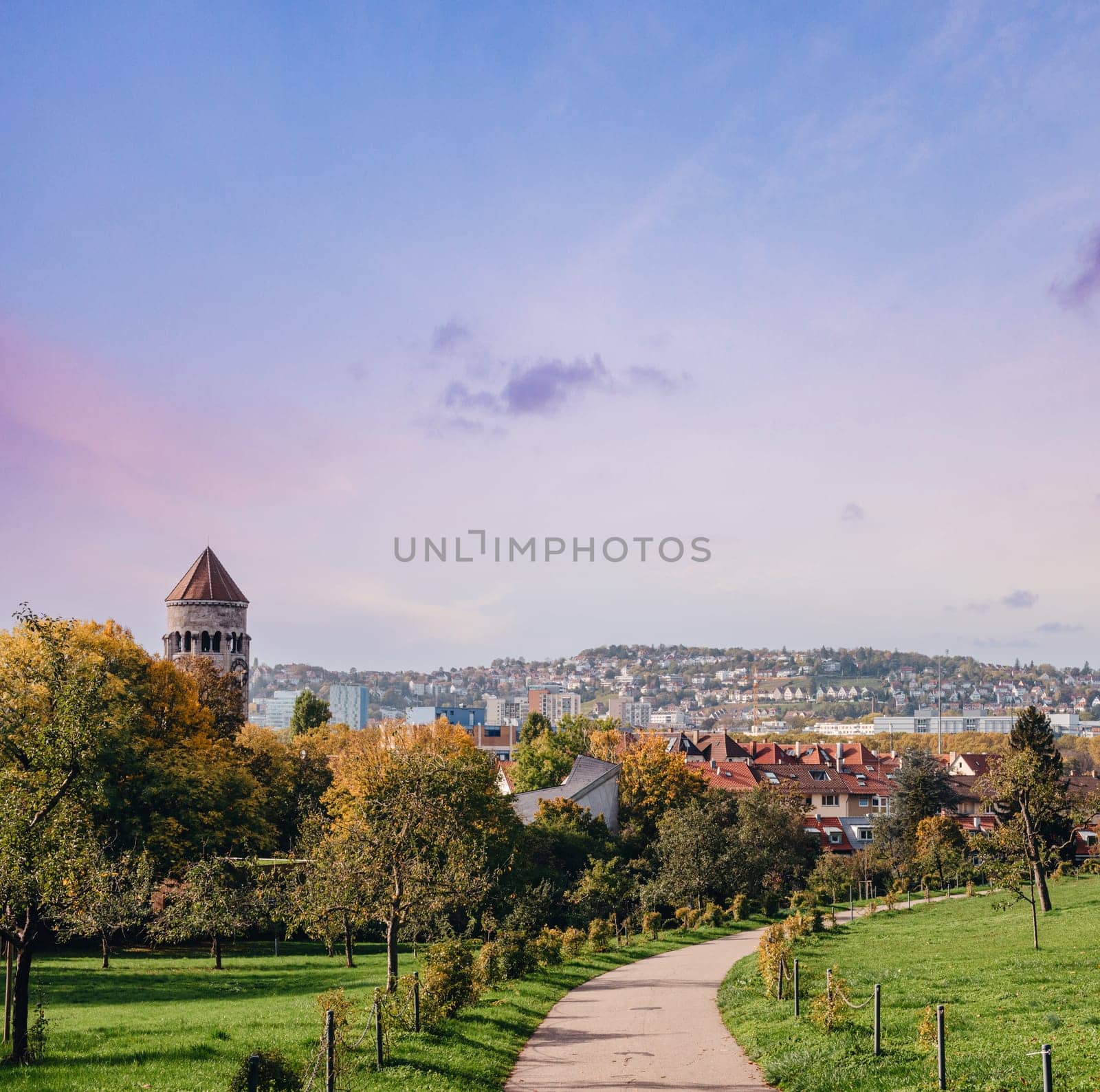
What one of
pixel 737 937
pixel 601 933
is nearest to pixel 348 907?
pixel 601 933

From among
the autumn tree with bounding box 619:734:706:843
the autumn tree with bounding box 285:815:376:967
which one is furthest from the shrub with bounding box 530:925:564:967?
the autumn tree with bounding box 619:734:706:843

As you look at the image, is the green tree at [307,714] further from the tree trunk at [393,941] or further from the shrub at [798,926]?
the tree trunk at [393,941]

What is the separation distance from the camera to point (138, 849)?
134 ft

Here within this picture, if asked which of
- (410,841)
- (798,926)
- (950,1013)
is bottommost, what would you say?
(798,926)

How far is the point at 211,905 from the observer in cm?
3406

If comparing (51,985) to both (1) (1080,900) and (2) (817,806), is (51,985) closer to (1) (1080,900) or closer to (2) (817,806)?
(1) (1080,900)

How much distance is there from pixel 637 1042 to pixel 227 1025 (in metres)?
8.00

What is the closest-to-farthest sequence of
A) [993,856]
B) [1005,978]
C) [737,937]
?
[1005,978] → [993,856] → [737,937]

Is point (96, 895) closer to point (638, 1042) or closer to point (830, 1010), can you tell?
point (638, 1042)

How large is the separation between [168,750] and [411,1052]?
32.3m

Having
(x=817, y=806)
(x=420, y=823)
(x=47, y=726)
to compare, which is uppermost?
(x=47, y=726)

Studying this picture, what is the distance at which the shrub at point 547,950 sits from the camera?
30.0m

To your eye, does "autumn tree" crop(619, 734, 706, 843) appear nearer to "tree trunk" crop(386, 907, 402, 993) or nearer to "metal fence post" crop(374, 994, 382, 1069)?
"tree trunk" crop(386, 907, 402, 993)

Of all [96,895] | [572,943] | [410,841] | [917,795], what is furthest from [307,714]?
[96,895]
